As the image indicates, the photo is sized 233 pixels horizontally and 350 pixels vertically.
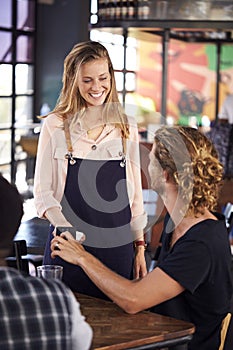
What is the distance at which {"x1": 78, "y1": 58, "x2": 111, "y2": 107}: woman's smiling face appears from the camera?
11.6ft

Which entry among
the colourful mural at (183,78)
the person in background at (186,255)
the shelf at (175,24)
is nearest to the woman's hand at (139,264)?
the person in background at (186,255)

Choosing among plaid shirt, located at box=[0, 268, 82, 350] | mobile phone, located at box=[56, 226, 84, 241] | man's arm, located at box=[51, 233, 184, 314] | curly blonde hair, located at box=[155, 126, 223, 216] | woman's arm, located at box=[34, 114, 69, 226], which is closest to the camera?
plaid shirt, located at box=[0, 268, 82, 350]

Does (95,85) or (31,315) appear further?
Result: (95,85)

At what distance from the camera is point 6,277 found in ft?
6.97

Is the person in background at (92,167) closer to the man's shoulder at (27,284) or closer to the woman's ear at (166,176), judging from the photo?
the woman's ear at (166,176)

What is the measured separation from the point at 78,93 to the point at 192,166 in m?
0.87

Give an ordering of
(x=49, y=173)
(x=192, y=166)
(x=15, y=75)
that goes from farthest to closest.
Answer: (x=15, y=75) < (x=49, y=173) < (x=192, y=166)

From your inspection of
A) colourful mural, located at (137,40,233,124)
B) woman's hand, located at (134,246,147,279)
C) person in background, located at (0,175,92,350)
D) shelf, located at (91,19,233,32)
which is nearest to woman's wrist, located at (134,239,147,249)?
woman's hand, located at (134,246,147,279)

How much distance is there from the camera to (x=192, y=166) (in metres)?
2.88

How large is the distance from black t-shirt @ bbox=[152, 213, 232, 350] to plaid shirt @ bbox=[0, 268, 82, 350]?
736 millimetres

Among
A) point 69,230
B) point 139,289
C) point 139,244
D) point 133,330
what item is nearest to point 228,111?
point 139,244

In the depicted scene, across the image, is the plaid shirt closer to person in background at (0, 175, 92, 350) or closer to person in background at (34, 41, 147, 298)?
person in background at (0, 175, 92, 350)

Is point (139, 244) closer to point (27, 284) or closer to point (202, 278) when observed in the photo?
point (202, 278)

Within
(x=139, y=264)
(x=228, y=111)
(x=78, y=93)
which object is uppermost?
(x=78, y=93)
